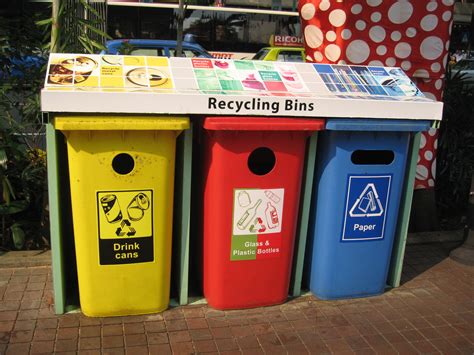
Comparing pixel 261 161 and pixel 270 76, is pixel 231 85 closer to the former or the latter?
pixel 270 76

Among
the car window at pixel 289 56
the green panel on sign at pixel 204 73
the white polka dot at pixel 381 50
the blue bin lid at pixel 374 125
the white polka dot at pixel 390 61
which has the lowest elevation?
the car window at pixel 289 56

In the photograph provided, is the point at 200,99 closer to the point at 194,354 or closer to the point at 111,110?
the point at 111,110

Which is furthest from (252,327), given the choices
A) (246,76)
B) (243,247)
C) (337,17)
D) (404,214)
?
(337,17)

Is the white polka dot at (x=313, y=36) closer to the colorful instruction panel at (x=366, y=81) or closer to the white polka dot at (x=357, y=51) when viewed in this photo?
the white polka dot at (x=357, y=51)

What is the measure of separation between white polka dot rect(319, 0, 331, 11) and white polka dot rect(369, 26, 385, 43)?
1.42 feet

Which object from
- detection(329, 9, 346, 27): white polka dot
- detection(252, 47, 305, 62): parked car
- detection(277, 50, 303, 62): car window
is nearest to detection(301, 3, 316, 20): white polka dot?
detection(329, 9, 346, 27): white polka dot

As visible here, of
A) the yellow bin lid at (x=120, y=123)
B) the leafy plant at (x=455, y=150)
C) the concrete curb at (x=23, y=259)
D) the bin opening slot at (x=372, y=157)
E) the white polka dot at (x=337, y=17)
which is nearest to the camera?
the yellow bin lid at (x=120, y=123)

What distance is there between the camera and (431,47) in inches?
173

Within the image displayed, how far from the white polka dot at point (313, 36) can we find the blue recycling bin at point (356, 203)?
4.71ft

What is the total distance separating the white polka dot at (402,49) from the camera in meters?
4.35

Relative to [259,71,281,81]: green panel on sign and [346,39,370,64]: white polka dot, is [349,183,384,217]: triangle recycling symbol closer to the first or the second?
[259,71,281,81]: green panel on sign

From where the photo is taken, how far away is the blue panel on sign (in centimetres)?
315

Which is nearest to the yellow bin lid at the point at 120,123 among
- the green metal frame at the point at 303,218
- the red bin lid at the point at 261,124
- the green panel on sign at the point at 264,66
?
the red bin lid at the point at 261,124

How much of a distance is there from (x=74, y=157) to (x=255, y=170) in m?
1.11
